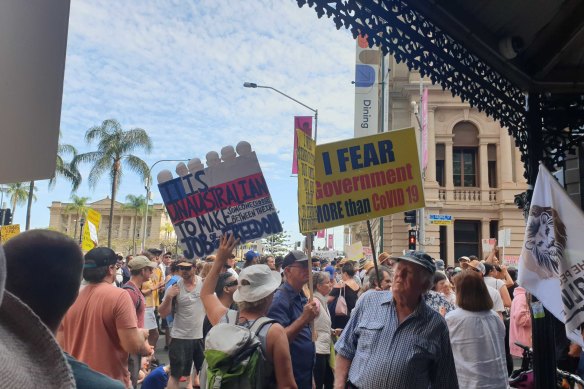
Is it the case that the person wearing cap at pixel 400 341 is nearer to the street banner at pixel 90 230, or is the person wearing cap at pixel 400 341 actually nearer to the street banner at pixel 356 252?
the street banner at pixel 90 230

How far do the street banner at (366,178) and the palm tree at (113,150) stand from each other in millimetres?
30097

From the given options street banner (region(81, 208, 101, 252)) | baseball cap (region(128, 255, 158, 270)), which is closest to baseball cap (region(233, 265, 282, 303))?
baseball cap (region(128, 255, 158, 270))

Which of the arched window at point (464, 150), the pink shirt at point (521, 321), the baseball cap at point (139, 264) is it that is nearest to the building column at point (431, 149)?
the arched window at point (464, 150)

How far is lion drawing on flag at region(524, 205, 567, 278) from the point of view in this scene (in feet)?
11.3

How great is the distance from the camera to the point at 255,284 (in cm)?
339

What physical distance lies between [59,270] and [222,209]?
2.29m

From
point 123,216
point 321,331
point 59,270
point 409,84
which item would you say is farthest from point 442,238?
point 123,216

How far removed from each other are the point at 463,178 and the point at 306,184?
2785cm

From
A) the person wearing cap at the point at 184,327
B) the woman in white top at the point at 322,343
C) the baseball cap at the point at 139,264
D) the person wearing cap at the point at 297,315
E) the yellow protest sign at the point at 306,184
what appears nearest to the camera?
the person wearing cap at the point at 297,315

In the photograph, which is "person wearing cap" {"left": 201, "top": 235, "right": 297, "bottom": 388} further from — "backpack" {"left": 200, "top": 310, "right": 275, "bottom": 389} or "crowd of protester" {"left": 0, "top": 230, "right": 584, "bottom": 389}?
"backpack" {"left": 200, "top": 310, "right": 275, "bottom": 389}

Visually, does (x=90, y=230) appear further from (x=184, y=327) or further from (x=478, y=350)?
(x=478, y=350)

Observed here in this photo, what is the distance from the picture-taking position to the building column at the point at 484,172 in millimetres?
28916

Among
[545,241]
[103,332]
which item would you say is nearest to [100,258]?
[103,332]

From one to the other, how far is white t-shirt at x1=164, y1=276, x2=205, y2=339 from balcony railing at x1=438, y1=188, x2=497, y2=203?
2414 cm
